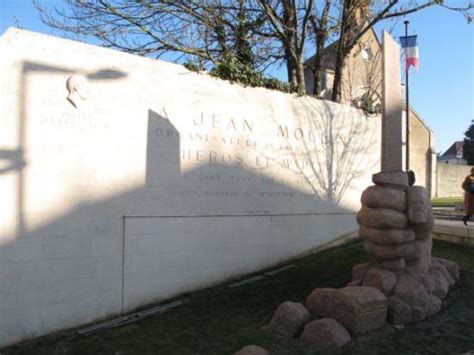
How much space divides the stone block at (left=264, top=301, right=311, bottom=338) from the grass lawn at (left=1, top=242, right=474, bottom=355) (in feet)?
0.47

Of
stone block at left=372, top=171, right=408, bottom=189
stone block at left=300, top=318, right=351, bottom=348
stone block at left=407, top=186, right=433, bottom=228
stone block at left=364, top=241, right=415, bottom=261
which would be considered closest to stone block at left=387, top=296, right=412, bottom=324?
stone block at left=364, top=241, right=415, bottom=261

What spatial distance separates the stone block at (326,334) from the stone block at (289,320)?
163 mm

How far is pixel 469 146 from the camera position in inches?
1983

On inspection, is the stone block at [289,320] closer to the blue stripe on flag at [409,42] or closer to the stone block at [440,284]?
the stone block at [440,284]

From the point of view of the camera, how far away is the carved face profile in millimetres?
6211

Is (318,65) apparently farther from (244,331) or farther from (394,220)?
(244,331)

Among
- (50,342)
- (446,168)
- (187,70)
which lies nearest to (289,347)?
(50,342)

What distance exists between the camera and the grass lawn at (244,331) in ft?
16.3

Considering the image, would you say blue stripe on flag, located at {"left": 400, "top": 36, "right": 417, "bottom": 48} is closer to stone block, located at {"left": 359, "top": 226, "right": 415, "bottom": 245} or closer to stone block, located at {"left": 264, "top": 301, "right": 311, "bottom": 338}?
stone block, located at {"left": 359, "top": 226, "right": 415, "bottom": 245}

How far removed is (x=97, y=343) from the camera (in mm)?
5523

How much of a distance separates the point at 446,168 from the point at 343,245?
29.9 m

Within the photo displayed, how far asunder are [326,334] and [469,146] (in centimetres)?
5147

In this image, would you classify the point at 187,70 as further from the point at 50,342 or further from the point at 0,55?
the point at 50,342

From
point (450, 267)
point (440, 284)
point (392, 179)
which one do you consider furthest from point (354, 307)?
point (450, 267)
